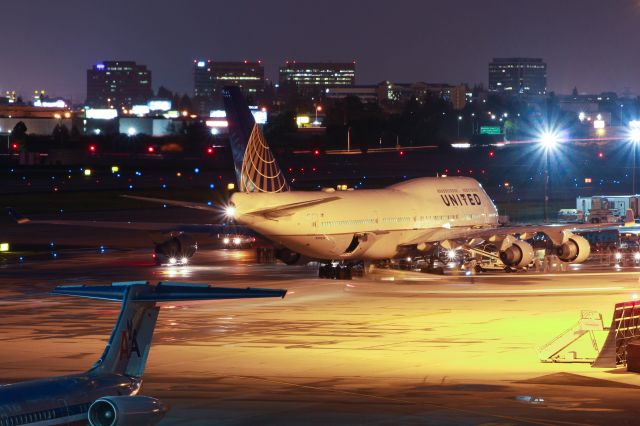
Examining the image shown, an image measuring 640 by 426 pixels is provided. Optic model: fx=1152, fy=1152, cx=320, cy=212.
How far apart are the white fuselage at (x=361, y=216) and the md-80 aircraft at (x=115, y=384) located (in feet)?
105

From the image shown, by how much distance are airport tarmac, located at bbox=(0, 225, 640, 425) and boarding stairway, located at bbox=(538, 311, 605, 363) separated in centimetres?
51

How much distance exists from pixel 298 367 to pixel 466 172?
110m

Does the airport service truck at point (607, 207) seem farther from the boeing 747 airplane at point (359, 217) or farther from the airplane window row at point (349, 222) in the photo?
the airplane window row at point (349, 222)

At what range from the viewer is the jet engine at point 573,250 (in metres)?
57.7

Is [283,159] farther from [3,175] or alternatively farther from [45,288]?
[45,288]

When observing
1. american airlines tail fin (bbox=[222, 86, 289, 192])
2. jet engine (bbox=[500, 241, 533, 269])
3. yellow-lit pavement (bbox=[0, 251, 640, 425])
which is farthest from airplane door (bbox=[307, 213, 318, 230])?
jet engine (bbox=[500, 241, 533, 269])

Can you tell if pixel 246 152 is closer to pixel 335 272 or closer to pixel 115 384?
pixel 335 272

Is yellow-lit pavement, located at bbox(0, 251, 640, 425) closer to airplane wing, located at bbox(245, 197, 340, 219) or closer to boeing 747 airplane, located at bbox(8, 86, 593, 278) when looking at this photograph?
boeing 747 airplane, located at bbox(8, 86, 593, 278)

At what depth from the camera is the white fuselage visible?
51.5 m

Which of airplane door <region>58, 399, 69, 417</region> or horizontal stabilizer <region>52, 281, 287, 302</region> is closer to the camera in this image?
airplane door <region>58, 399, 69, 417</region>

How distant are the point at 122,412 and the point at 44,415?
1186mm

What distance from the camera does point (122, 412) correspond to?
1620 cm

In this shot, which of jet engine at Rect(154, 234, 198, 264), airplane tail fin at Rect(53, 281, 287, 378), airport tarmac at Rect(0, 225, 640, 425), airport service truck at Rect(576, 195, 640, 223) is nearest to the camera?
airplane tail fin at Rect(53, 281, 287, 378)

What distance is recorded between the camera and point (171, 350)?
3350cm
